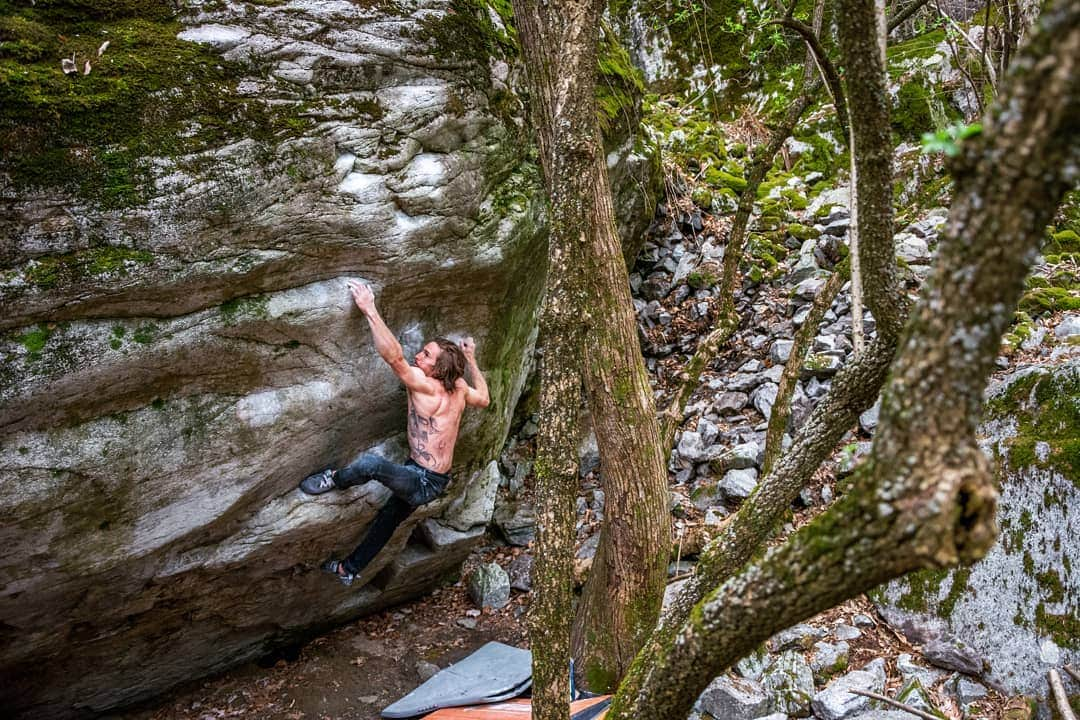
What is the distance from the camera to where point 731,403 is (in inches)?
316

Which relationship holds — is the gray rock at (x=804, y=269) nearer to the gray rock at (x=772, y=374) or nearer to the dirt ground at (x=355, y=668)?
the gray rock at (x=772, y=374)

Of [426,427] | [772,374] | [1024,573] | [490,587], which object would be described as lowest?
[490,587]

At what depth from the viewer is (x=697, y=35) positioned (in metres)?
11.0

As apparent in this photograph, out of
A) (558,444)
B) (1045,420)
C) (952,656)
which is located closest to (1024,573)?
(952,656)

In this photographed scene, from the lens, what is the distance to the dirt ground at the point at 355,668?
6.72 m

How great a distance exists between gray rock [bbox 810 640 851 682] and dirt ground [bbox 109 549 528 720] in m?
2.98

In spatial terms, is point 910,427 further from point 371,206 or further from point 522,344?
point 522,344

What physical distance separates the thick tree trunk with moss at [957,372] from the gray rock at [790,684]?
A: 3.48 metres

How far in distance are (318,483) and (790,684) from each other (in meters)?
3.90

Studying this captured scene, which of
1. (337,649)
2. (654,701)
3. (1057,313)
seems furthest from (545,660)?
(1057,313)

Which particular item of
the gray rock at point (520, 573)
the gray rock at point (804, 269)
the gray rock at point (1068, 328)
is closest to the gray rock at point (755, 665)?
the gray rock at point (520, 573)

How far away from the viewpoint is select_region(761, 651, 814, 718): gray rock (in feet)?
16.1

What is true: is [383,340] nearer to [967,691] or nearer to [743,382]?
[743,382]

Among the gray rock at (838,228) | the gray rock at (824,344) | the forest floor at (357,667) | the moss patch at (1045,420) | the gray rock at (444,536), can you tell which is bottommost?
the forest floor at (357,667)
